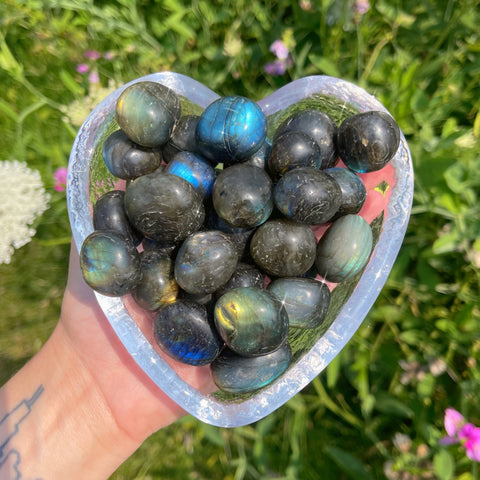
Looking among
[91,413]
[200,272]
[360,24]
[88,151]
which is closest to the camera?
[200,272]

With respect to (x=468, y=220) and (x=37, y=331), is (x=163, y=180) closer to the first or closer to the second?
(x=468, y=220)

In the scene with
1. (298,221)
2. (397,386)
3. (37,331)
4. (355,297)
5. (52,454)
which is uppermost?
(298,221)

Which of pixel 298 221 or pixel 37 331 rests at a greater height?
pixel 298 221

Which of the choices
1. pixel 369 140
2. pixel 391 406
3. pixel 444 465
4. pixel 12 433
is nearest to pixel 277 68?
pixel 369 140

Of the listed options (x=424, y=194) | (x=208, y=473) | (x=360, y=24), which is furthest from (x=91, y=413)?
(x=360, y=24)

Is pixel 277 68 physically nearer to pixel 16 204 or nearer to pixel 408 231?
pixel 408 231

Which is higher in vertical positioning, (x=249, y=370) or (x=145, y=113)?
(x=145, y=113)

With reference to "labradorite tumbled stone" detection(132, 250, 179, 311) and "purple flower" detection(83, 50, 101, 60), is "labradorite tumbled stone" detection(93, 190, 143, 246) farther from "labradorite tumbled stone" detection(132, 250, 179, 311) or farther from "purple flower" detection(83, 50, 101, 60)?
"purple flower" detection(83, 50, 101, 60)

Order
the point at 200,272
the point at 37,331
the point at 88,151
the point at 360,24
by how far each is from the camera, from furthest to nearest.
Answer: the point at 37,331 < the point at 360,24 < the point at 88,151 < the point at 200,272
